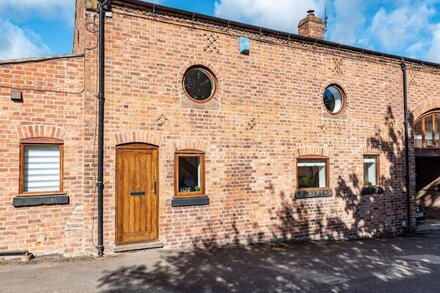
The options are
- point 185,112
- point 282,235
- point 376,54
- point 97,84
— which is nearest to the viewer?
point 97,84

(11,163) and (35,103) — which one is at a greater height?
(35,103)

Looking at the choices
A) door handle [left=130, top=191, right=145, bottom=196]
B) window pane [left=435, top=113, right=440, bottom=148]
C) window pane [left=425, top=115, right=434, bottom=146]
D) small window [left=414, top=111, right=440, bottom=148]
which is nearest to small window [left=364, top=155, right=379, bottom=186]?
small window [left=414, top=111, right=440, bottom=148]

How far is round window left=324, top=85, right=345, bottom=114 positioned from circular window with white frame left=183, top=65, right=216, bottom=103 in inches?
149

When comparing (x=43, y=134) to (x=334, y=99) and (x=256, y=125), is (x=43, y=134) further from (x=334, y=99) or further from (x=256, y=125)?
(x=334, y=99)

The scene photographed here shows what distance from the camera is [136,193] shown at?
757 centimetres

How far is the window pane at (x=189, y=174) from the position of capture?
26.5 ft

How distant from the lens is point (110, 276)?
19.6 feet

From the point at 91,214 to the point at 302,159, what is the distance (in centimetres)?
559

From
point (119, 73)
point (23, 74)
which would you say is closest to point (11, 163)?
point (23, 74)

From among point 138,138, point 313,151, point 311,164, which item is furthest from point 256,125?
point 138,138

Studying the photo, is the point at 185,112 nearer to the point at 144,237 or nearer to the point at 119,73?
the point at 119,73

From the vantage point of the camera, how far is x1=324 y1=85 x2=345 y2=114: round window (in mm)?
10281

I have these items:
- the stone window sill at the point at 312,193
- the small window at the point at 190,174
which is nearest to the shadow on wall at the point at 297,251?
the stone window sill at the point at 312,193

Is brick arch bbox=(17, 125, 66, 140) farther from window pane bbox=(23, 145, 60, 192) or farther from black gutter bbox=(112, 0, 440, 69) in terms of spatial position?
black gutter bbox=(112, 0, 440, 69)
